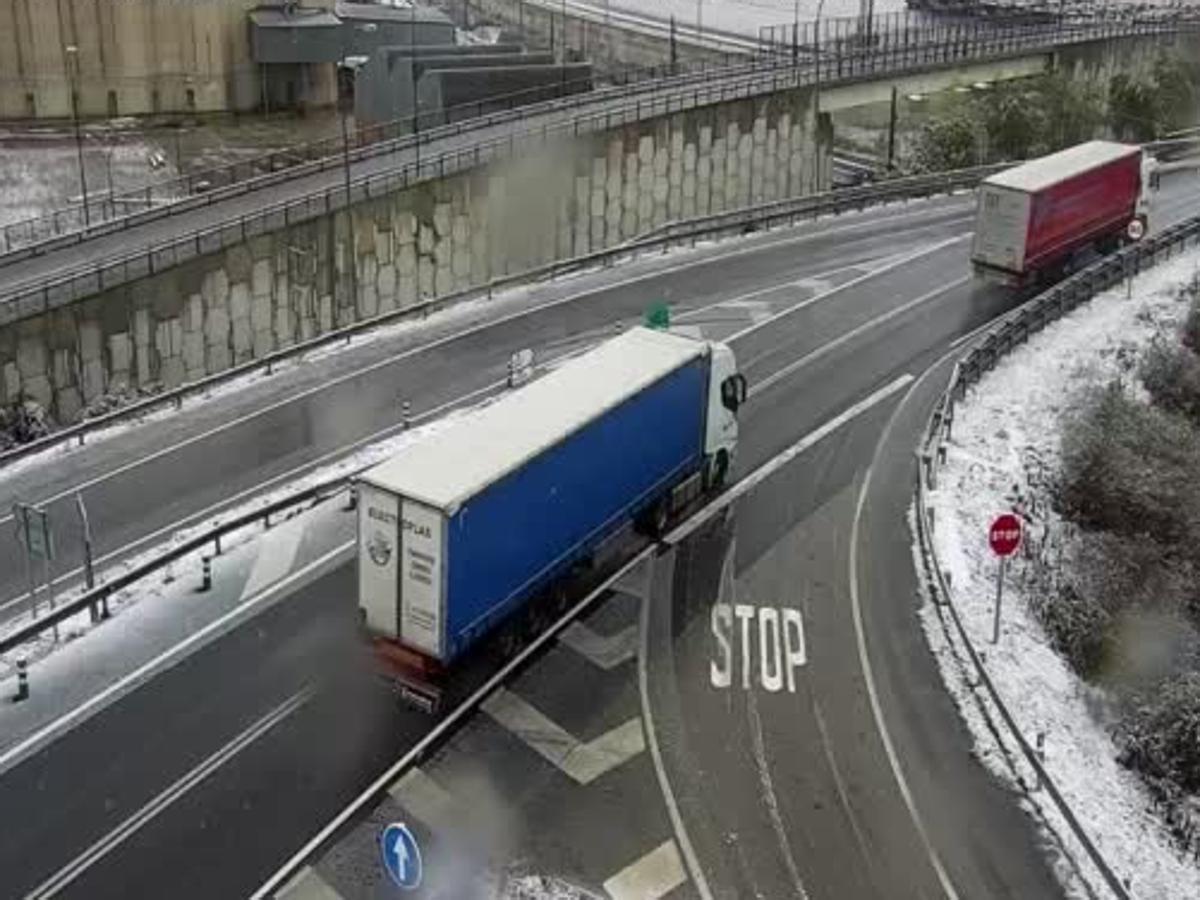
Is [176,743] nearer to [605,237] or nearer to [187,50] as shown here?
[605,237]

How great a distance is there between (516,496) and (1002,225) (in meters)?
26.3

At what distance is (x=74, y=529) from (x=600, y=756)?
12679mm

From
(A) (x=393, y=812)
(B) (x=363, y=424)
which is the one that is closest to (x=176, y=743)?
(A) (x=393, y=812)

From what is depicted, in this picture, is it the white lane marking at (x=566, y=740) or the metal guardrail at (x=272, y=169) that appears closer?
the white lane marking at (x=566, y=740)

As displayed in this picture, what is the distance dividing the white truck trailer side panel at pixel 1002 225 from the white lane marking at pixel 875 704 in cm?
1329

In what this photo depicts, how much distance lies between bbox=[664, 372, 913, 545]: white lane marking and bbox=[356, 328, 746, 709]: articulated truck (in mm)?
1331

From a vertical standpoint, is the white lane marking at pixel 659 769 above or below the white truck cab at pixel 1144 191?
below

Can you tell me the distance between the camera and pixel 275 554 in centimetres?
2684

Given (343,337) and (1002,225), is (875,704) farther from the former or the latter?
(1002,225)

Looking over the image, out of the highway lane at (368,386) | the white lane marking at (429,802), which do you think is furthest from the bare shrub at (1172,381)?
the white lane marking at (429,802)

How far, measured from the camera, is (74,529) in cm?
2856

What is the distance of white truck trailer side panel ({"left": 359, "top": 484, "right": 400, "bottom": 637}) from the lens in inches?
811

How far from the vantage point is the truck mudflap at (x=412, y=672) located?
21.2 metres

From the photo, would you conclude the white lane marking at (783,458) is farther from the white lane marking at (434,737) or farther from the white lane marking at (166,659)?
the white lane marking at (166,659)
